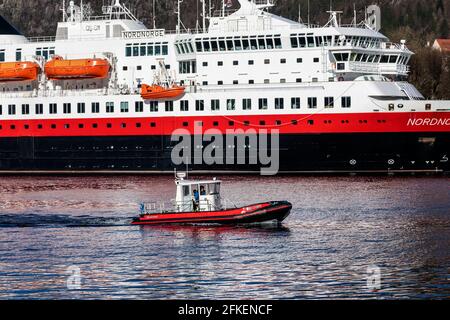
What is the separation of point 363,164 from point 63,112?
742 inches

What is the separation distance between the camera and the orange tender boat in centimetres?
6556

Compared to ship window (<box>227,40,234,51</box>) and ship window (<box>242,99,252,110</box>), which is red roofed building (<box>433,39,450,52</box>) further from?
ship window (<box>242,99,252,110</box>)

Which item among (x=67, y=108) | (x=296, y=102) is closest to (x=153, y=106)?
(x=67, y=108)

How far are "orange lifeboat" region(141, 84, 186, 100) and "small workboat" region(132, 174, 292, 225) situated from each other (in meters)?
21.6

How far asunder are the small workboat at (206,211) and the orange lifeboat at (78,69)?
81.6 ft

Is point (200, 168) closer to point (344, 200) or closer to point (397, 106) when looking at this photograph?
point (397, 106)

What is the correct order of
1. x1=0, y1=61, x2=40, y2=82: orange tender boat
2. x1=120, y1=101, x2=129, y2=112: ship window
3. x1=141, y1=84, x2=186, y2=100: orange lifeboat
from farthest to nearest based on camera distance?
1. x1=0, y1=61, x2=40, y2=82: orange tender boat
2. x1=120, y1=101, x2=129, y2=112: ship window
3. x1=141, y1=84, x2=186, y2=100: orange lifeboat

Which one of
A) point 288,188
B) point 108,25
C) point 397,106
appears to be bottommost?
point 288,188

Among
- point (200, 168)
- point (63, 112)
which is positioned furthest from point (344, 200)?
point (63, 112)

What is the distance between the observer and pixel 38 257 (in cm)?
3180

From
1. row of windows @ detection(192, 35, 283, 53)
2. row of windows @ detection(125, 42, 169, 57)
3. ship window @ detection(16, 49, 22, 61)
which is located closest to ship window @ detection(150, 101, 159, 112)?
row of windows @ detection(125, 42, 169, 57)

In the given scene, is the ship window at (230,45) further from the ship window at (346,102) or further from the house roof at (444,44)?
the house roof at (444,44)

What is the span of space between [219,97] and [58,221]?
2179 cm

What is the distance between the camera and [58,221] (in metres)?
40.6
